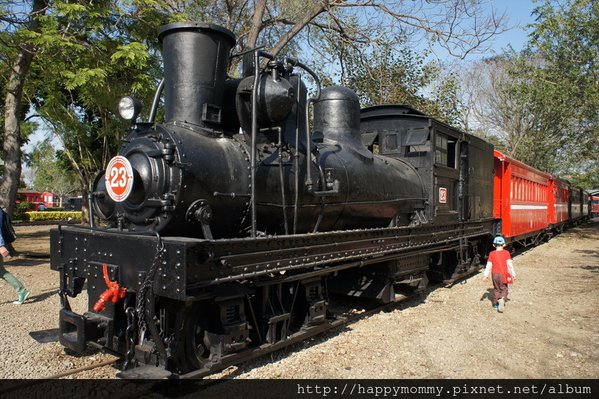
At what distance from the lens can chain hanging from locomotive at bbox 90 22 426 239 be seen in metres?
4.19

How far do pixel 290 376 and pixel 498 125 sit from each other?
32.6 meters

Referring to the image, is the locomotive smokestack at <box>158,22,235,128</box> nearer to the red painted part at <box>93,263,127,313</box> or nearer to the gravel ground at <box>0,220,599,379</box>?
the red painted part at <box>93,263,127,313</box>

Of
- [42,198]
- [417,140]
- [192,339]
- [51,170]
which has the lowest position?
[192,339]

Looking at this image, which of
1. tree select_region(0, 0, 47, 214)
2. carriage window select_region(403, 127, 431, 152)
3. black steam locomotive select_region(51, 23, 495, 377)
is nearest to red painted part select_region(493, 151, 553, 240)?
carriage window select_region(403, 127, 431, 152)

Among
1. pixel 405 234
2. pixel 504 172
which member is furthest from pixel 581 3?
pixel 405 234

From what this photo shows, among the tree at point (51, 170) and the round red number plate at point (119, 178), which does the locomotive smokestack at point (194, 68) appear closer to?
the round red number plate at point (119, 178)

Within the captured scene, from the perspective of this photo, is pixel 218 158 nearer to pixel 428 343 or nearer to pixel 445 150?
pixel 428 343

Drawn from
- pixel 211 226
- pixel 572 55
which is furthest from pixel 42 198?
pixel 211 226

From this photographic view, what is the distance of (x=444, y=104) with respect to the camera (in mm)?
19484

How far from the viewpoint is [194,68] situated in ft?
15.2

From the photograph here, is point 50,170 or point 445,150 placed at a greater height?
point 50,170

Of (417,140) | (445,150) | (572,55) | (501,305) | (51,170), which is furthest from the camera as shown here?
(51,170)

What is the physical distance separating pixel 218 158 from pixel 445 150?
580 centimetres

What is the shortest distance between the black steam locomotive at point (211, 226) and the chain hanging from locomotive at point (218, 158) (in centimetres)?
1
